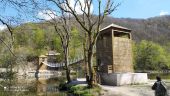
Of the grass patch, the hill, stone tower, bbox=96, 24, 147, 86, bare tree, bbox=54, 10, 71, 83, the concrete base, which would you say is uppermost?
the hill

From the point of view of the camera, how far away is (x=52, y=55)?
3728 inches

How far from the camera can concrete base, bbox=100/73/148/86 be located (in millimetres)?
29422

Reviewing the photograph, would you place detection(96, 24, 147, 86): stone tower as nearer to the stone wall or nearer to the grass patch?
the stone wall

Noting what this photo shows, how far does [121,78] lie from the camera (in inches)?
1165

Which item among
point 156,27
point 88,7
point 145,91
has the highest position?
→ point 156,27

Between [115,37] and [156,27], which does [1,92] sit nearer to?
[115,37]

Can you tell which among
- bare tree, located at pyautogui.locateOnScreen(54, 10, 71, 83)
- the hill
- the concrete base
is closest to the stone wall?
the concrete base

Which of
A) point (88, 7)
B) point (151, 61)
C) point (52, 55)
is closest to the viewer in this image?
point (88, 7)

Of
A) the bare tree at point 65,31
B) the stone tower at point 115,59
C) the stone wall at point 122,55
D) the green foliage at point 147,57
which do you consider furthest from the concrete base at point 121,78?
the green foliage at point 147,57

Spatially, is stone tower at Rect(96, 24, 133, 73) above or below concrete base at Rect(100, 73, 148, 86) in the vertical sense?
above

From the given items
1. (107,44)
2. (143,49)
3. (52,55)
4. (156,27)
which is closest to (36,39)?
(52,55)

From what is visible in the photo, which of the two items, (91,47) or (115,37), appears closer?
(91,47)

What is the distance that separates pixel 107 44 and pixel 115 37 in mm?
961

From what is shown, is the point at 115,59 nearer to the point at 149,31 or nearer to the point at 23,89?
the point at 23,89
